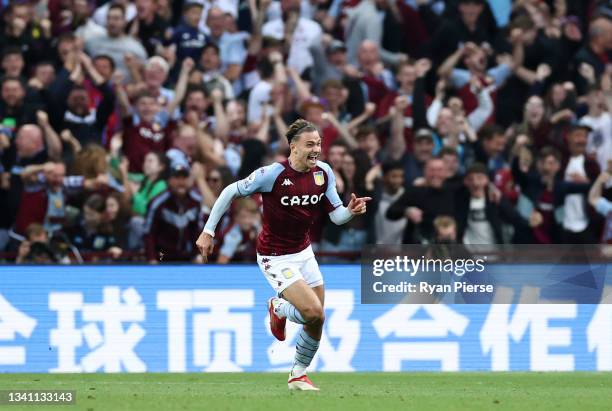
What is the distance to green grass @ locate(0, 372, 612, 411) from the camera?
32.7ft

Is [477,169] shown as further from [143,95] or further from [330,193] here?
[330,193]

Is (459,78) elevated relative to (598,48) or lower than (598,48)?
lower

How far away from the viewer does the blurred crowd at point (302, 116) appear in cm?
1569

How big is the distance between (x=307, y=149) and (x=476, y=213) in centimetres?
558

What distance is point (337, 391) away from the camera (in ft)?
36.9

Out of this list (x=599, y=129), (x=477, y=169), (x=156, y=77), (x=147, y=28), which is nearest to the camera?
(x=477, y=169)

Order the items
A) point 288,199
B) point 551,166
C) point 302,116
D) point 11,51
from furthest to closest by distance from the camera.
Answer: point 11,51 → point 302,116 → point 551,166 → point 288,199

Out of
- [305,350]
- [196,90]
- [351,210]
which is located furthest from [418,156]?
[351,210]

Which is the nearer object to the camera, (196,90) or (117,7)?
(196,90)

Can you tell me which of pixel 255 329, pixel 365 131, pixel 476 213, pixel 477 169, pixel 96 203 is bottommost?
pixel 255 329

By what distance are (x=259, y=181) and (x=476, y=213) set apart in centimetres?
566

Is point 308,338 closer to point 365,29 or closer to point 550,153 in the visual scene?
point 550,153

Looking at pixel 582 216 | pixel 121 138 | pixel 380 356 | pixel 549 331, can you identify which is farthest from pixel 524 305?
pixel 121 138

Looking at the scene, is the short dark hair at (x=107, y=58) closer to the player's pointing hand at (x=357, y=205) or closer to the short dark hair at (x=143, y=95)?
the short dark hair at (x=143, y=95)
